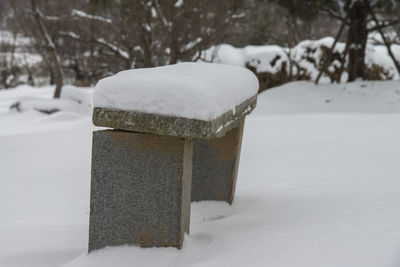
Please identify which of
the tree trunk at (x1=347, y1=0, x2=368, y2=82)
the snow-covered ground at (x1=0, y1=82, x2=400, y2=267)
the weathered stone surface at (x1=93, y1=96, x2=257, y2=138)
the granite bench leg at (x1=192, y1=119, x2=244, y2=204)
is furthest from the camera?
the tree trunk at (x1=347, y1=0, x2=368, y2=82)

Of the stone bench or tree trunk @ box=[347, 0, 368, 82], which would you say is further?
tree trunk @ box=[347, 0, 368, 82]

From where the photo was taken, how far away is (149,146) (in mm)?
2102

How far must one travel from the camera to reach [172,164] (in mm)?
2098

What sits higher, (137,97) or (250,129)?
(137,97)

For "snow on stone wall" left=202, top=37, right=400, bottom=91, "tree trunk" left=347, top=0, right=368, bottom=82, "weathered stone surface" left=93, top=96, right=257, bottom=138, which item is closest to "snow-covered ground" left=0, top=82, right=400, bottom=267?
"weathered stone surface" left=93, top=96, right=257, bottom=138

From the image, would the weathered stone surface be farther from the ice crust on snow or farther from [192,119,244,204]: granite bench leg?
[192,119,244,204]: granite bench leg

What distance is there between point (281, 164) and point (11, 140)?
4.06 m

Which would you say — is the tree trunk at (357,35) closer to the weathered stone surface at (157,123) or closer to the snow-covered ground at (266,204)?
the snow-covered ground at (266,204)

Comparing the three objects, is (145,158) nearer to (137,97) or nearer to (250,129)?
(137,97)

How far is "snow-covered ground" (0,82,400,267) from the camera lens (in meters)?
2.08

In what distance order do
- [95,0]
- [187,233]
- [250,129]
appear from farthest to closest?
1. [95,0]
2. [250,129]
3. [187,233]

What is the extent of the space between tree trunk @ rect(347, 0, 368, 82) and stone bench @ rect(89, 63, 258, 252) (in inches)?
291

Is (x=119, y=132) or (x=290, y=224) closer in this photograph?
(x=119, y=132)

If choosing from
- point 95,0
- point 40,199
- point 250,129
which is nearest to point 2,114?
point 95,0
